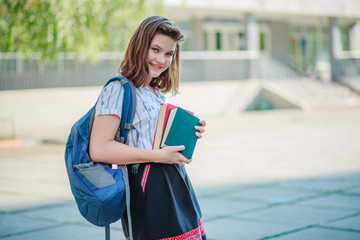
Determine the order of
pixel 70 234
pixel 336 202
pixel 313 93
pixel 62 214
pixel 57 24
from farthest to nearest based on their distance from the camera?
pixel 313 93
pixel 57 24
pixel 336 202
pixel 62 214
pixel 70 234

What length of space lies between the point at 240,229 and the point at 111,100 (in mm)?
2835

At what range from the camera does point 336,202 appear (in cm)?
651

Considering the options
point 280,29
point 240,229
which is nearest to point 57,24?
point 240,229

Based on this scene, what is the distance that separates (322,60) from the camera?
37750 millimetres

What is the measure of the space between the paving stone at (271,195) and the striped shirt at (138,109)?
386cm

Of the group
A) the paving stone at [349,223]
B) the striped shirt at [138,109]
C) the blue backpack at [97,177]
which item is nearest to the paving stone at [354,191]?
the paving stone at [349,223]

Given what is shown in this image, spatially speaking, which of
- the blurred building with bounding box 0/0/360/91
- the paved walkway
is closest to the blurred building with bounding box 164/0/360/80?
the blurred building with bounding box 0/0/360/91

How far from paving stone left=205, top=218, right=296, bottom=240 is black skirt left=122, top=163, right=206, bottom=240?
2148 mm

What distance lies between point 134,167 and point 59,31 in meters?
11.5

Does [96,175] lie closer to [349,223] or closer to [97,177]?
[97,177]

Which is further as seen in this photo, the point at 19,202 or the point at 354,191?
the point at 354,191

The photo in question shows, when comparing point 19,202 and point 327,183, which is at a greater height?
point 19,202

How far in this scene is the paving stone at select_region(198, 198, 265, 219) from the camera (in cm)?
614

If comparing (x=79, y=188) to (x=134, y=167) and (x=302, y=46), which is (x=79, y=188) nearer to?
(x=134, y=167)
